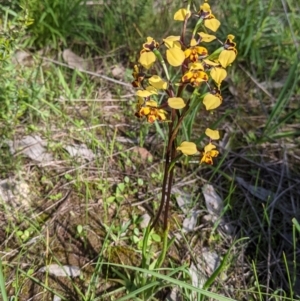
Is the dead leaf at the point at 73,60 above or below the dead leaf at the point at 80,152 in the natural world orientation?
above

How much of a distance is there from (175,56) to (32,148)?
3.08 ft

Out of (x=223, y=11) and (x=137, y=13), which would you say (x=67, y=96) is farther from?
(x=223, y=11)

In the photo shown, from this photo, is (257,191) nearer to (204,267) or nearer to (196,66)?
(204,267)

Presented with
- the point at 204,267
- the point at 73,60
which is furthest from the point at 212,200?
the point at 73,60

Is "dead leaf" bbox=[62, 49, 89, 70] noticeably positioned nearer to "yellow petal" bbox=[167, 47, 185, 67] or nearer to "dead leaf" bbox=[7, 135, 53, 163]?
"dead leaf" bbox=[7, 135, 53, 163]

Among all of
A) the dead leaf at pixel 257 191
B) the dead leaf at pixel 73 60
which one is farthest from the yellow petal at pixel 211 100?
the dead leaf at pixel 73 60

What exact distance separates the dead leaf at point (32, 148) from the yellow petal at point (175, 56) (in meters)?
0.89

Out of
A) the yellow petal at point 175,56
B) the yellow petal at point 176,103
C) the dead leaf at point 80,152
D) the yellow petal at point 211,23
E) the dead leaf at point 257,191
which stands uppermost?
the yellow petal at point 211,23

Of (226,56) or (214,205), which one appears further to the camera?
(214,205)

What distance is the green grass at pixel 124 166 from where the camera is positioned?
59.6 inches

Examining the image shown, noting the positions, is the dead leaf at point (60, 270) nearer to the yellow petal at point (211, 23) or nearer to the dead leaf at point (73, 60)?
the yellow petal at point (211, 23)

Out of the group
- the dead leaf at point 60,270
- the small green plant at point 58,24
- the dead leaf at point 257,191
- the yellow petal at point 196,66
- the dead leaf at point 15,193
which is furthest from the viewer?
the small green plant at point 58,24

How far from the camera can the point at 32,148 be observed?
1.85 metres

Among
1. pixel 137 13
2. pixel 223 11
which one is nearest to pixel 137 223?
pixel 137 13
